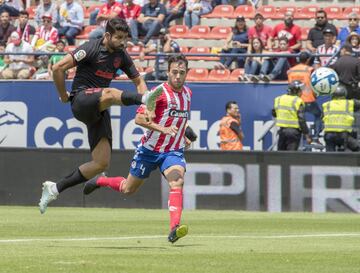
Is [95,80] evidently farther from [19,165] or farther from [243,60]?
[243,60]

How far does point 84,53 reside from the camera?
1335 centimetres

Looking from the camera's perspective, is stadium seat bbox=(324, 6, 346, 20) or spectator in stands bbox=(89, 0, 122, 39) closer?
spectator in stands bbox=(89, 0, 122, 39)

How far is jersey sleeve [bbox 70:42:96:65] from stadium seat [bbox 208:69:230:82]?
1157 centimetres

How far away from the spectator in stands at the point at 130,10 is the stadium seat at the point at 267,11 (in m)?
2.97

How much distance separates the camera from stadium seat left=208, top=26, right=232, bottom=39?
27.8 metres

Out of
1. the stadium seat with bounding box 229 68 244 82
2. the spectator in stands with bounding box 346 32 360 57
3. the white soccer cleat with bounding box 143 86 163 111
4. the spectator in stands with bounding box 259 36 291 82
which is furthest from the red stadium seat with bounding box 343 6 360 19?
the white soccer cleat with bounding box 143 86 163 111

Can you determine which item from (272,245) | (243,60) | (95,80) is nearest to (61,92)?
(95,80)

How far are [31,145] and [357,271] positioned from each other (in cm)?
1646

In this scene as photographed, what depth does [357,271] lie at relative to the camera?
9766mm

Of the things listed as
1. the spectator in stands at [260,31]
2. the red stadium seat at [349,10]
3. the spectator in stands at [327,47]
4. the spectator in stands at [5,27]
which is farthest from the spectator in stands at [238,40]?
the spectator in stands at [5,27]

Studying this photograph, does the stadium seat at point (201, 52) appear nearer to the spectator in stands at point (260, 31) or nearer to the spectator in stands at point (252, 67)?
the spectator in stands at point (260, 31)

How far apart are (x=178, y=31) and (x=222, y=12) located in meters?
1.35

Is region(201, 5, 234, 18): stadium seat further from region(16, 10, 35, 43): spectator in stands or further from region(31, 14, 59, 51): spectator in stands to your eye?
region(16, 10, 35, 43): spectator in stands

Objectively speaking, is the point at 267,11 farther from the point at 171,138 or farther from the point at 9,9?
the point at 171,138
